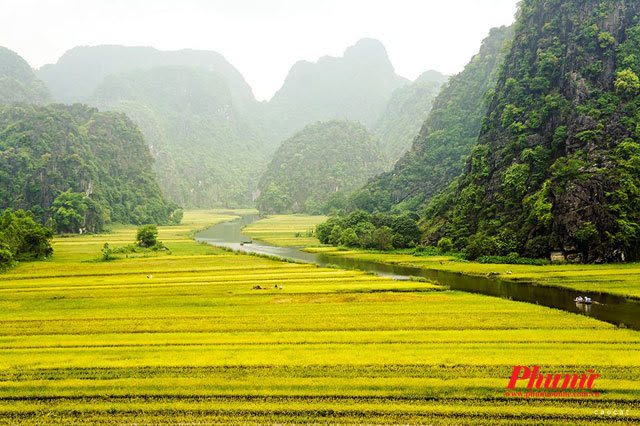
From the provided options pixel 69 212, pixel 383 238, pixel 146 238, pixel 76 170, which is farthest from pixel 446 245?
pixel 76 170

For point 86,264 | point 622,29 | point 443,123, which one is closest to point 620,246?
point 622,29

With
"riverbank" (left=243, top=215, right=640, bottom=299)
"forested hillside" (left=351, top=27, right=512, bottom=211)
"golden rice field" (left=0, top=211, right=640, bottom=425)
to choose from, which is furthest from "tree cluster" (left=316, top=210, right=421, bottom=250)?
"golden rice field" (left=0, top=211, right=640, bottom=425)

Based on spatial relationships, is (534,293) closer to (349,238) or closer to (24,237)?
(349,238)

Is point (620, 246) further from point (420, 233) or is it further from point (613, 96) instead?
point (420, 233)

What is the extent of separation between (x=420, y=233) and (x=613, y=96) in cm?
3751

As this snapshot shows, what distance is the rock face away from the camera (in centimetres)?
5184

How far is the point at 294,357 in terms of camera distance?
20234 millimetres

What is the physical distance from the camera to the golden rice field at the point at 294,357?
1533 cm

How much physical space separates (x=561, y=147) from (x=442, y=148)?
2463 inches

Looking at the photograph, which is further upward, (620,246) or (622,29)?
(622,29)

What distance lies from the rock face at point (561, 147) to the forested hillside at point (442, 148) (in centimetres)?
3420

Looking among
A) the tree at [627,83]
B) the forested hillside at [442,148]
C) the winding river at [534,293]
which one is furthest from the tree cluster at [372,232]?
the tree at [627,83]

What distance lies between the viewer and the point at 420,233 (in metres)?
77.4

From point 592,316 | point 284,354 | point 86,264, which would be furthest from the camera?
point 86,264
